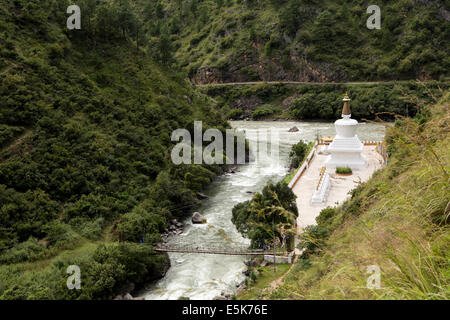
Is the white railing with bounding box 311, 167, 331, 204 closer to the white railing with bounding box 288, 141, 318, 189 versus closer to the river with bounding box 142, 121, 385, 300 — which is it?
the white railing with bounding box 288, 141, 318, 189

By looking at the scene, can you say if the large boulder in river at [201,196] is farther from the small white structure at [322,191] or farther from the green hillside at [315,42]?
the green hillside at [315,42]

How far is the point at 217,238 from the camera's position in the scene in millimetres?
19266

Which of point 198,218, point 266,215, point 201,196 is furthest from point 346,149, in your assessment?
point 266,215

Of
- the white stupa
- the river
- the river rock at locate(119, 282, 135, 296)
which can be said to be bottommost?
the river rock at locate(119, 282, 135, 296)

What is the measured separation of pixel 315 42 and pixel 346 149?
44862mm

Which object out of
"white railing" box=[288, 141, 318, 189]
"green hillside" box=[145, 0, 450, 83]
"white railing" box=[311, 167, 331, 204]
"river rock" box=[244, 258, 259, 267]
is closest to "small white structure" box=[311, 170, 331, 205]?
"white railing" box=[311, 167, 331, 204]

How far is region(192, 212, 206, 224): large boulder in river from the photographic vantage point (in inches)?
849

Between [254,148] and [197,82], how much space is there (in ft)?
123

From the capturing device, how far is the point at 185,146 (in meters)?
30.7

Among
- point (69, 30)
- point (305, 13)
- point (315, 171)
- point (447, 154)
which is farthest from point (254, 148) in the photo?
point (305, 13)

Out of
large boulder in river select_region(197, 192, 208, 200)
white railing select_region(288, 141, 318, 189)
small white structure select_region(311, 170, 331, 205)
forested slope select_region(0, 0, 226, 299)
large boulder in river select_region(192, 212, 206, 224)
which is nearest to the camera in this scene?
forested slope select_region(0, 0, 226, 299)

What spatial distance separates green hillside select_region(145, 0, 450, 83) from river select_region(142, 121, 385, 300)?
938 inches

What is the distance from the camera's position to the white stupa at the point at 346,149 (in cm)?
2469
